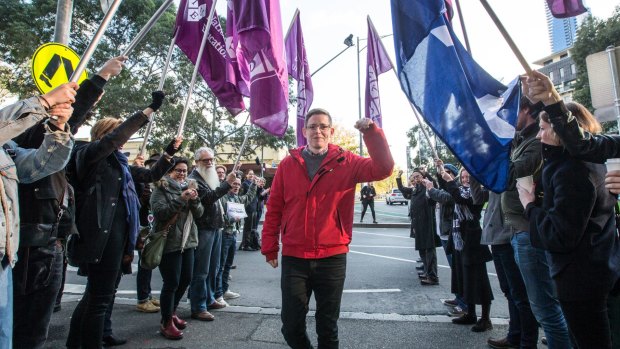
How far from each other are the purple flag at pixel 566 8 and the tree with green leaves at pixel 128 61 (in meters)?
12.1

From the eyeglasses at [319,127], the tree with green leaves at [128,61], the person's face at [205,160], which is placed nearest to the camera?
the eyeglasses at [319,127]

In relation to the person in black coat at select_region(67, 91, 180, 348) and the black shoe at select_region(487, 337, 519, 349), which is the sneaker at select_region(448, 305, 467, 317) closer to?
the black shoe at select_region(487, 337, 519, 349)

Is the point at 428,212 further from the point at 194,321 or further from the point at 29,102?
the point at 29,102

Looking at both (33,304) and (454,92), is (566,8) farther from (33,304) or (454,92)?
(33,304)

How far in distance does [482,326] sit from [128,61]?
63.5 feet

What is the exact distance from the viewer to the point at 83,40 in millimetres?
17328

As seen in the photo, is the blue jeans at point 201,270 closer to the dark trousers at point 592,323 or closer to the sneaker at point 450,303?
the sneaker at point 450,303

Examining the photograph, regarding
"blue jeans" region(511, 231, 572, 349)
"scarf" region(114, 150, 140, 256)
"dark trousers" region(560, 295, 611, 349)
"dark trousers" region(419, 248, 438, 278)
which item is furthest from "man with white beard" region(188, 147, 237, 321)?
"dark trousers" region(419, 248, 438, 278)

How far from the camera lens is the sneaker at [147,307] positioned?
4688 mm

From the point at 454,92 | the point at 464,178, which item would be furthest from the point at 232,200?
the point at 454,92

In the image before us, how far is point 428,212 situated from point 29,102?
19.5ft

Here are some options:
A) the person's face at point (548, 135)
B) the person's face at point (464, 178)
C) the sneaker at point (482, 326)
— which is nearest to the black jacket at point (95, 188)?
the person's face at point (548, 135)

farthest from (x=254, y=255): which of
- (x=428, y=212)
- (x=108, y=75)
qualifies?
(x=108, y=75)

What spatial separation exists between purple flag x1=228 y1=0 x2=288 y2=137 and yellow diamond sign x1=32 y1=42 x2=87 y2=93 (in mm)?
1997
